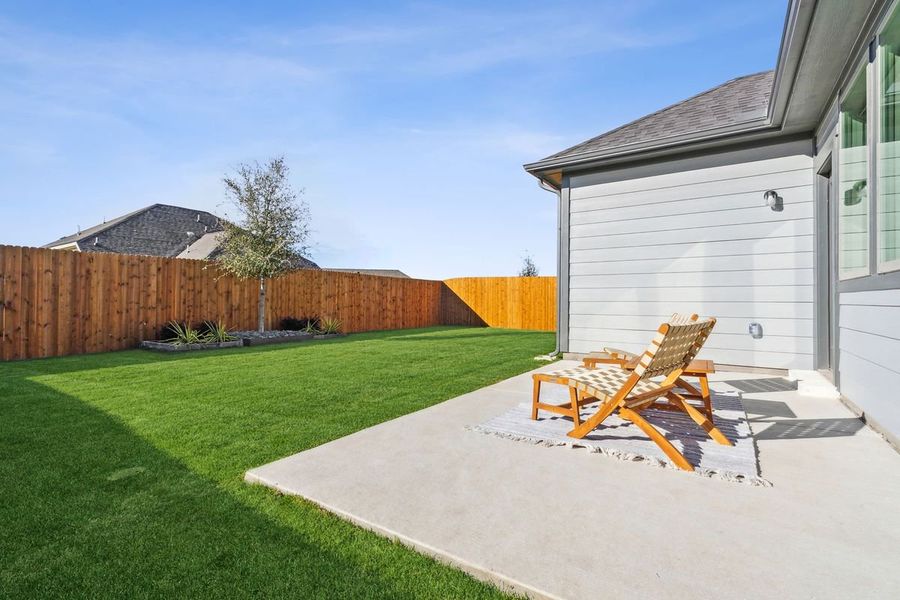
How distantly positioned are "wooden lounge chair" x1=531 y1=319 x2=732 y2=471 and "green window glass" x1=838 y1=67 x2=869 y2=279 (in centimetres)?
175

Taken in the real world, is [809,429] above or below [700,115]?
below

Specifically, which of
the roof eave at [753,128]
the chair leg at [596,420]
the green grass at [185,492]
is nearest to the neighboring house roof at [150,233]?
the green grass at [185,492]

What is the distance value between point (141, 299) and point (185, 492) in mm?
8525

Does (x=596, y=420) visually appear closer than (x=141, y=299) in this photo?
Yes

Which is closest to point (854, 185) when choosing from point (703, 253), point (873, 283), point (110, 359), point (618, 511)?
point (873, 283)

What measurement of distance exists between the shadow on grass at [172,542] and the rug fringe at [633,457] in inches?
60.2

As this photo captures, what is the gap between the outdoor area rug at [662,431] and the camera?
2705 millimetres

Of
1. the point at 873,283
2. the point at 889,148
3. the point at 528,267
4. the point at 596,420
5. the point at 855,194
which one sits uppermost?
the point at 528,267

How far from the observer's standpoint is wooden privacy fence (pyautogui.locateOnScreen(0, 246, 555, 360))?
7699 mm

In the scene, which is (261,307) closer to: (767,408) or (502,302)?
(502,302)

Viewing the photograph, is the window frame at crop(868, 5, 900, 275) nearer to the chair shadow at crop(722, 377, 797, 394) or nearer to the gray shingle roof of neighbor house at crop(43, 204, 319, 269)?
the chair shadow at crop(722, 377, 797, 394)

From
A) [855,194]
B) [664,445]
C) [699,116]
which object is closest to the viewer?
[664,445]

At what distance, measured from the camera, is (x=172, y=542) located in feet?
6.18

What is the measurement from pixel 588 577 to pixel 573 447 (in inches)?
57.9
